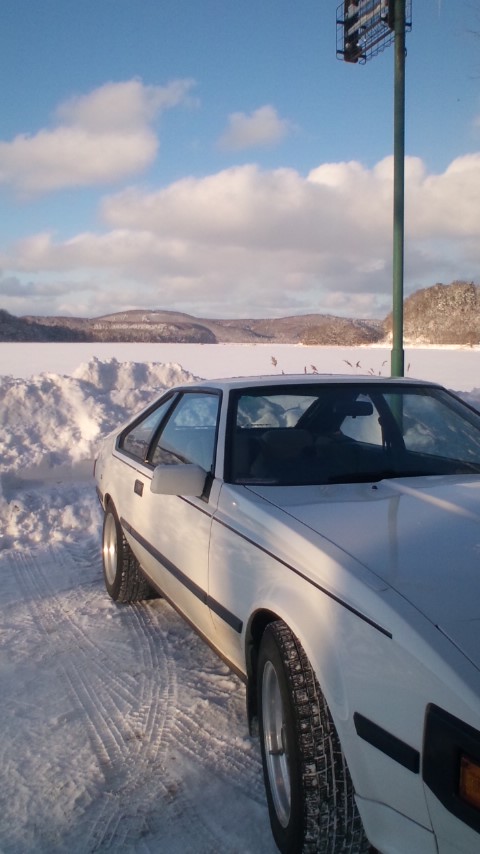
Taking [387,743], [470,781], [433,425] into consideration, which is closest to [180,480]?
[433,425]

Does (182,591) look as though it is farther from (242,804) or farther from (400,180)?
(400,180)

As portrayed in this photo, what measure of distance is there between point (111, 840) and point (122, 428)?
2.85 m

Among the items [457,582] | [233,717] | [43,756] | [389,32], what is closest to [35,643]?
[43,756]

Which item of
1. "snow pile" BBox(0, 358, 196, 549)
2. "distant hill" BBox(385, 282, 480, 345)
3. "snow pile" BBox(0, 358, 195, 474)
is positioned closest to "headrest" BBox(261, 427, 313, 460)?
"snow pile" BBox(0, 358, 196, 549)

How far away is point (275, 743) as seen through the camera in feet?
7.73

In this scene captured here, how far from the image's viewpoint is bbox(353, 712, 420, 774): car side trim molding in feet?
5.31

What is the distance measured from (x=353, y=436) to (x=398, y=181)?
4120 mm

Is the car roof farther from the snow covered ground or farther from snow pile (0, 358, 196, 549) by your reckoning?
snow pile (0, 358, 196, 549)

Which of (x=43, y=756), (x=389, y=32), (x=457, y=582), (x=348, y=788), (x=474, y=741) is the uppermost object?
(x=389, y=32)

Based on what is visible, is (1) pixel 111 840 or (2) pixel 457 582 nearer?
(2) pixel 457 582

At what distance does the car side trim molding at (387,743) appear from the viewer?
5.31ft

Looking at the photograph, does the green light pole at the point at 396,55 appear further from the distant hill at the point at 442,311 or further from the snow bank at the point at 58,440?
the distant hill at the point at 442,311

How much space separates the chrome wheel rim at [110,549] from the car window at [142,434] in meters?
0.53

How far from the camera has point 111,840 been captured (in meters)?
2.28
